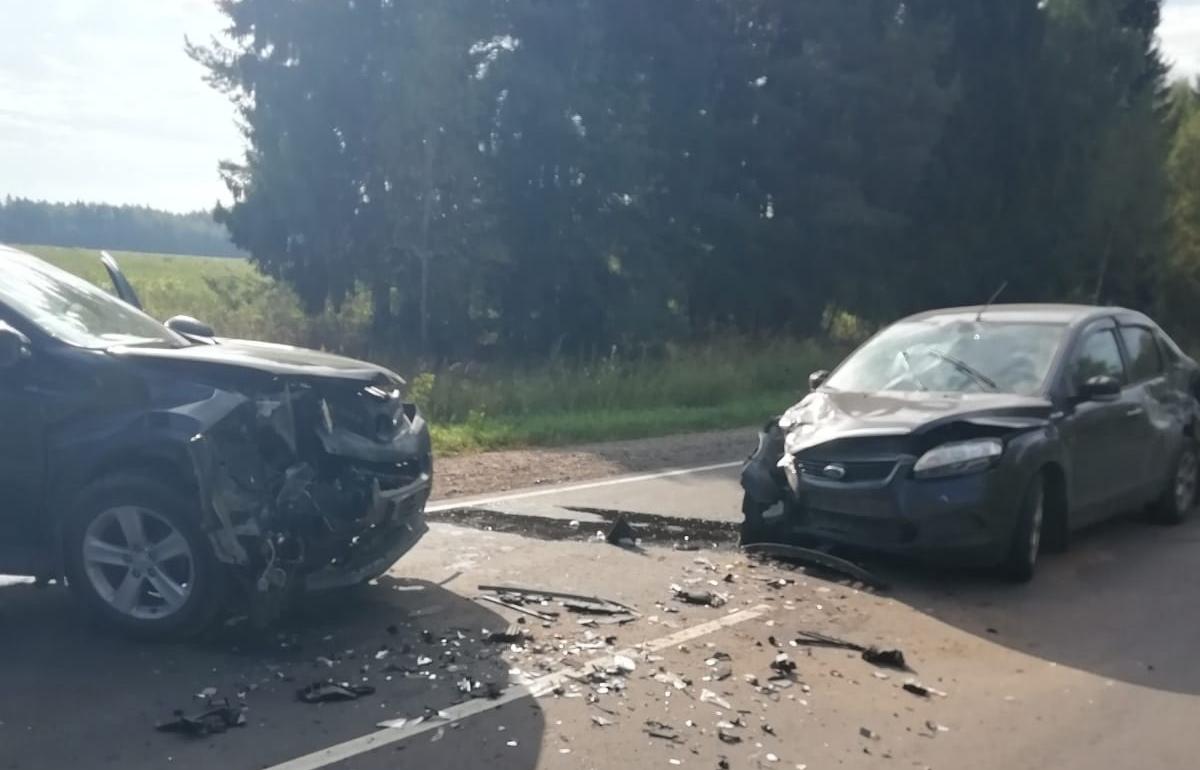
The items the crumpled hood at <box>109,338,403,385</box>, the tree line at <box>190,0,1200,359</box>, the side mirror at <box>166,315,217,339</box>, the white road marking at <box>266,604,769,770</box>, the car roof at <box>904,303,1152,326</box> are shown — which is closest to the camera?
the white road marking at <box>266,604,769,770</box>

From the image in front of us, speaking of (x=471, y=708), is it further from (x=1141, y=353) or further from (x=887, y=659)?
(x=1141, y=353)

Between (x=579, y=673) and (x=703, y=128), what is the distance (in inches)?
1111

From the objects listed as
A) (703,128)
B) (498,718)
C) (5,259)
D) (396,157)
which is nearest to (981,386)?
(498,718)

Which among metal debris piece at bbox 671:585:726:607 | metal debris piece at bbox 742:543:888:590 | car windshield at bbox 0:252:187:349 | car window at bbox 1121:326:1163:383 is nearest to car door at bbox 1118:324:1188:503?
car window at bbox 1121:326:1163:383

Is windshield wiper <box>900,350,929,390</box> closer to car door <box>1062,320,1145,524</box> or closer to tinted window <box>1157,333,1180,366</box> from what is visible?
car door <box>1062,320,1145,524</box>

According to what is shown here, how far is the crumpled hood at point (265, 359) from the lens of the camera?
6547 millimetres

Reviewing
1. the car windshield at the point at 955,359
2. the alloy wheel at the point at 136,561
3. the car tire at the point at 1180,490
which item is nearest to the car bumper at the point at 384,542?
the alloy wheel at the point at 136,561

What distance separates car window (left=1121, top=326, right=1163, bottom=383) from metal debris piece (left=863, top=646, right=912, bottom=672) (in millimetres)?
4438

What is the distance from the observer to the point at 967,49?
42.1 metres

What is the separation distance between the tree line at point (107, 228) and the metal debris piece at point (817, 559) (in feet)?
81.3

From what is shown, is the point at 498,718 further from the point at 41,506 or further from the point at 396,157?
the point at 396,157

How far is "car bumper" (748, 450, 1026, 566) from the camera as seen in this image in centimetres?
768

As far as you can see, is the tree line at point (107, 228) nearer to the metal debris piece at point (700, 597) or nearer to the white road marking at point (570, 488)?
the white road marking at point (570, 488)

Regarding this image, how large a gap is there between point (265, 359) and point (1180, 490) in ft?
23.8
